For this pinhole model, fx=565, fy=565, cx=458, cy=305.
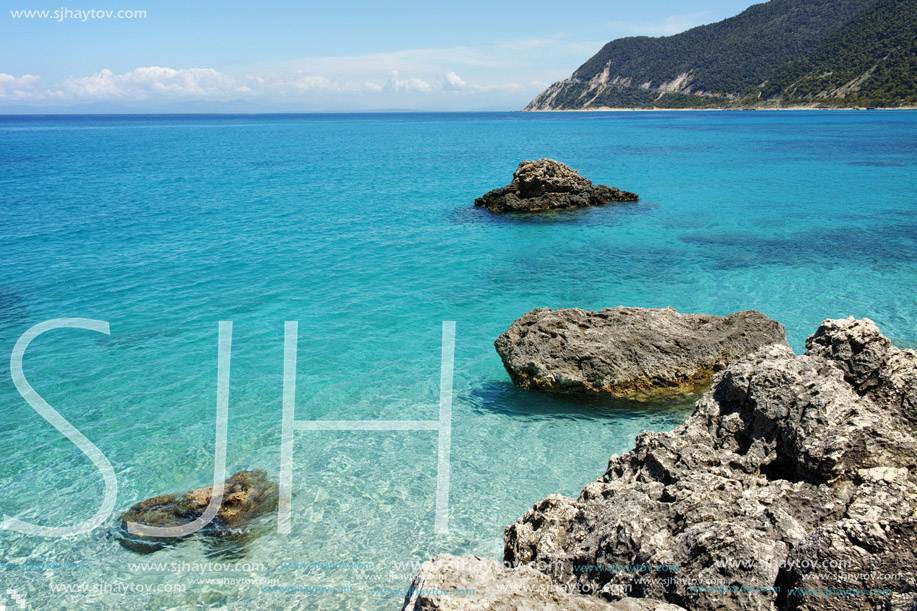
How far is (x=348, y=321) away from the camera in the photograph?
16.0 metres

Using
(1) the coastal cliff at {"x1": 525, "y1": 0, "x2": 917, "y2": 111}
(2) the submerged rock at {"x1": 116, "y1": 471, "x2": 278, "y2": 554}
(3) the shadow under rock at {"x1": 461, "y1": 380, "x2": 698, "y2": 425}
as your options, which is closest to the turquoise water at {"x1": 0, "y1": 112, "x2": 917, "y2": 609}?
(3) the shadow under rock at {"x1": 461, "y1": 380, "x2": 698, "y2": 425}

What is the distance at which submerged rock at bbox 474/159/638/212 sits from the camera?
31.6 meters

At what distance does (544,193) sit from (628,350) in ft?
74.7

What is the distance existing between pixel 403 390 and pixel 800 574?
29.7 feet

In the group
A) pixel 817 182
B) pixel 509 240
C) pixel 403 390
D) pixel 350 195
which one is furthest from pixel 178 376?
pixel 817 182

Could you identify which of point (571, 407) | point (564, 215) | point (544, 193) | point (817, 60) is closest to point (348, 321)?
point (571, 407)

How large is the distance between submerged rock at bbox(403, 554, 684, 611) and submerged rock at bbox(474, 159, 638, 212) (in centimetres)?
2843

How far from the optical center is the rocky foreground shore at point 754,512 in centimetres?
354

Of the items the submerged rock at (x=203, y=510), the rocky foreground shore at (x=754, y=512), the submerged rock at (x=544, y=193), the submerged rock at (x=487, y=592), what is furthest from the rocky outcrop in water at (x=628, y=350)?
the submerged rock at (x=544, y=193)

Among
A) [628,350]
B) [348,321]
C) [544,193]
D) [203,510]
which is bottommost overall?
[203,510]

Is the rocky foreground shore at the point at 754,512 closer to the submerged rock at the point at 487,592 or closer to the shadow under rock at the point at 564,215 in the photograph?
the submerged rock at the point at 487,592

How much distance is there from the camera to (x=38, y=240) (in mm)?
25672

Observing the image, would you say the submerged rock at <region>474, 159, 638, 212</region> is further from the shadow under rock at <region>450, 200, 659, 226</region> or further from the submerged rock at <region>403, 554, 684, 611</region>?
the submerged rock at <region>403, 554, 684, 611</region>

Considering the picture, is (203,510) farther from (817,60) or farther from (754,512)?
(817,60)
